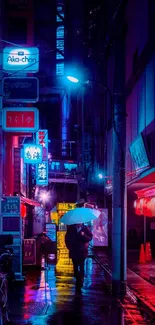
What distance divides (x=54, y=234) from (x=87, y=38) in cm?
1929

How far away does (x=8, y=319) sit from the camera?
31.0 ft

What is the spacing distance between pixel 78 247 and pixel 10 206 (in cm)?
332

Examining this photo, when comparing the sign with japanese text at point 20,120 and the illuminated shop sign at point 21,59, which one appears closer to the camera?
the illuminated shop sign at point 21,59

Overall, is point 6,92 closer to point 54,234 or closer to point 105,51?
point 54,234

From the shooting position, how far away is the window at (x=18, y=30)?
83.1ft

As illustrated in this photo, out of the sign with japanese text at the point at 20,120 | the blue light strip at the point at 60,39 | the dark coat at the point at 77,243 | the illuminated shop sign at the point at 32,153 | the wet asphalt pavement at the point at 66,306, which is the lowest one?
the wet asphalt pavement at the point at 66,306

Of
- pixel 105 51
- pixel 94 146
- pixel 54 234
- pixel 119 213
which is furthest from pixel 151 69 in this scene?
pixel 94 146

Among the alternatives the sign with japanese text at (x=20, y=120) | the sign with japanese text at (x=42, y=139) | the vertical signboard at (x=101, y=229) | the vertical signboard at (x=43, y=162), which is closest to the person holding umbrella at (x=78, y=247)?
the sign with japanese text at (x=20, y=120)

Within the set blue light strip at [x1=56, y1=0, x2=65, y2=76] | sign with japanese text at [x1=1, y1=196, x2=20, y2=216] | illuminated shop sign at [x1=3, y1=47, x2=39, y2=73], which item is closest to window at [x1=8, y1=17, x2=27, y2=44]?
illuminated shop sign at [x1=3, y1=47, x2=39, y2=73]

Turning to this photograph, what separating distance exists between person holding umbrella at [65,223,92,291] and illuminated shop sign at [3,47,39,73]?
6074 mm

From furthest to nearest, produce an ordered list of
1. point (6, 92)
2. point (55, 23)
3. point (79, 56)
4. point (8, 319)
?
point (55, 23) → point (79, 56) → point (6, 92) → point (8, 319)

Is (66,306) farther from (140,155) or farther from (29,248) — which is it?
(29,248)

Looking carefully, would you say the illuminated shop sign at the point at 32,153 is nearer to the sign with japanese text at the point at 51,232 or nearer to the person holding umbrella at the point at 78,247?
the sign with japanese text at the point at 51,232

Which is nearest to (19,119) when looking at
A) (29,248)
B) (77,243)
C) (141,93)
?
(141,93)
